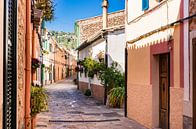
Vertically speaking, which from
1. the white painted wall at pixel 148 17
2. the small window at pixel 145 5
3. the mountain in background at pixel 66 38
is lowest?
the white painted wall at pixel 148 17

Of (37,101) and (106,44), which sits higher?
(106,44)

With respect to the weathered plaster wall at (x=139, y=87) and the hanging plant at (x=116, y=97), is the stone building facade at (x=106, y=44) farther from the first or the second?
the weathered plaster wall at (x=139, y=87)

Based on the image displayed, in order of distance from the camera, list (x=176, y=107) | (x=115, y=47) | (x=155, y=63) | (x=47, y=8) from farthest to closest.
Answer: (x=115, y=47) → (x=47, y=8) → (x=155, y=63) → (x=176, y=107)

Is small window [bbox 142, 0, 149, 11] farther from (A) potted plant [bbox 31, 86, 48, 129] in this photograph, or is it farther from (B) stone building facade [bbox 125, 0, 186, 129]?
(A) potted plant [bbox 31, 86, 48, 129]

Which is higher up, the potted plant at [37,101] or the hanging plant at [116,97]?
the potted plant at [37,101]

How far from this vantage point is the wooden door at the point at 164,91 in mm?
10508

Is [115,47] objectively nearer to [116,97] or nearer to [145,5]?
[116,97]

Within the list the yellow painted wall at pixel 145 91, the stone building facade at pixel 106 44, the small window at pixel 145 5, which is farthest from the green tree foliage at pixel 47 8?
the small window at pixel 145 5

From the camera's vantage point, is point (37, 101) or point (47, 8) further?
point (47, 8)

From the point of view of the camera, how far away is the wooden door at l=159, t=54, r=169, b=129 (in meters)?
10.5

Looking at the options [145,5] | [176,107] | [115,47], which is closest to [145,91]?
[176,107]

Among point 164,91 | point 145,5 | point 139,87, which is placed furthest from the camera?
point 139,87

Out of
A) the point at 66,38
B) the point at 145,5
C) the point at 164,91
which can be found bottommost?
the point at 164,91

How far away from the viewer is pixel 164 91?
35.4 feet
